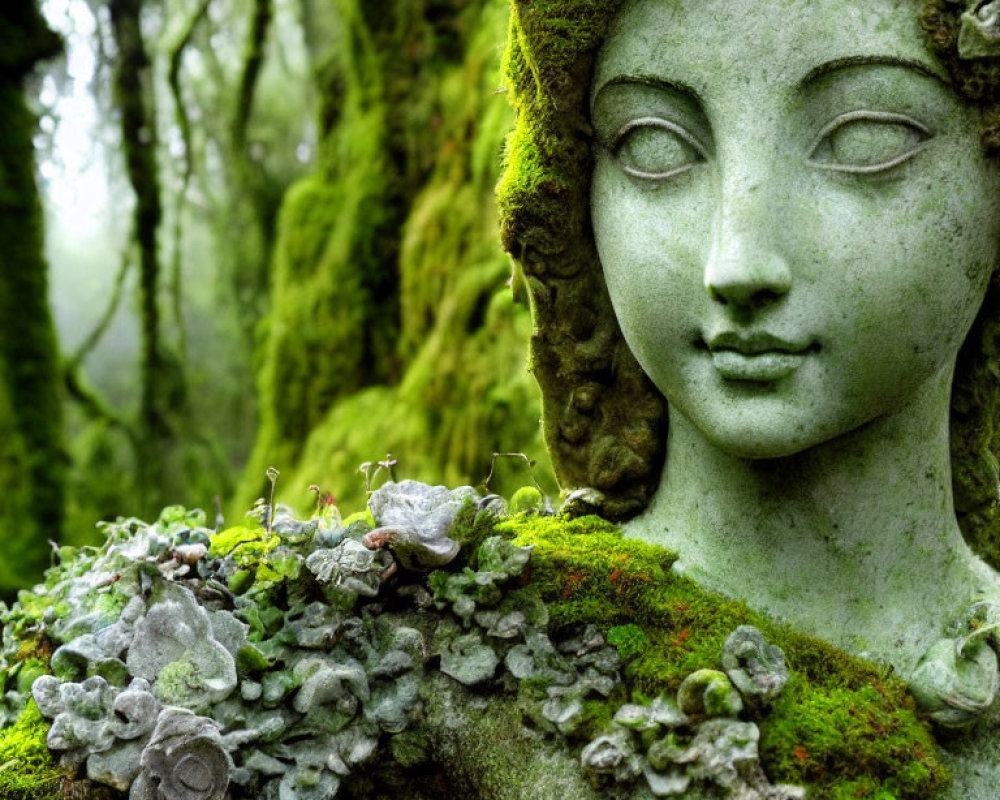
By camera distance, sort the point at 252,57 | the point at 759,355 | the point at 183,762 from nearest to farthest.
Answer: the point at 183,762
the point at 759,355
the point at 252,57

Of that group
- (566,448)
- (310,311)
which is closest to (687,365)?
(566,448)

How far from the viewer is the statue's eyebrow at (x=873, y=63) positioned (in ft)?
5.94

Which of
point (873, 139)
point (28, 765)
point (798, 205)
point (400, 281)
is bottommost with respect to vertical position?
point (400, 281)

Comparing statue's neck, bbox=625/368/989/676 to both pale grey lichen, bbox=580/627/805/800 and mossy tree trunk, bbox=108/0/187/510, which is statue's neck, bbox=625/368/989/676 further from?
mossy tree trunk, bbox=108/0/187/510

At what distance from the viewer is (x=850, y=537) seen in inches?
84.5

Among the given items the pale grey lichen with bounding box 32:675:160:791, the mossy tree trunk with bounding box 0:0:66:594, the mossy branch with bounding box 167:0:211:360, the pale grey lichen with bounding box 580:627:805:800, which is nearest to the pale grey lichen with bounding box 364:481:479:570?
the pale grey lichen with bounding box 580:627:805:800

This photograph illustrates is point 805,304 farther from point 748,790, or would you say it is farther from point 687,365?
point 748,790

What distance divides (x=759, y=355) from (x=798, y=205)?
0.82 ft

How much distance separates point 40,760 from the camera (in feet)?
5.83

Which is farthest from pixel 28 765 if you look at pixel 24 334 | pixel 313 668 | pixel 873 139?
pixel 24 334

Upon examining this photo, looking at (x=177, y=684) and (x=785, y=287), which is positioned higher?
(x=785, y=287)

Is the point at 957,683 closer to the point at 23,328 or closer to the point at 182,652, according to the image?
the point at 182,652

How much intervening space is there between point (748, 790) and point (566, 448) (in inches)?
35.7

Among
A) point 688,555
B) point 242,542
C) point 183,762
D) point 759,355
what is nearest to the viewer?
point 183,762
